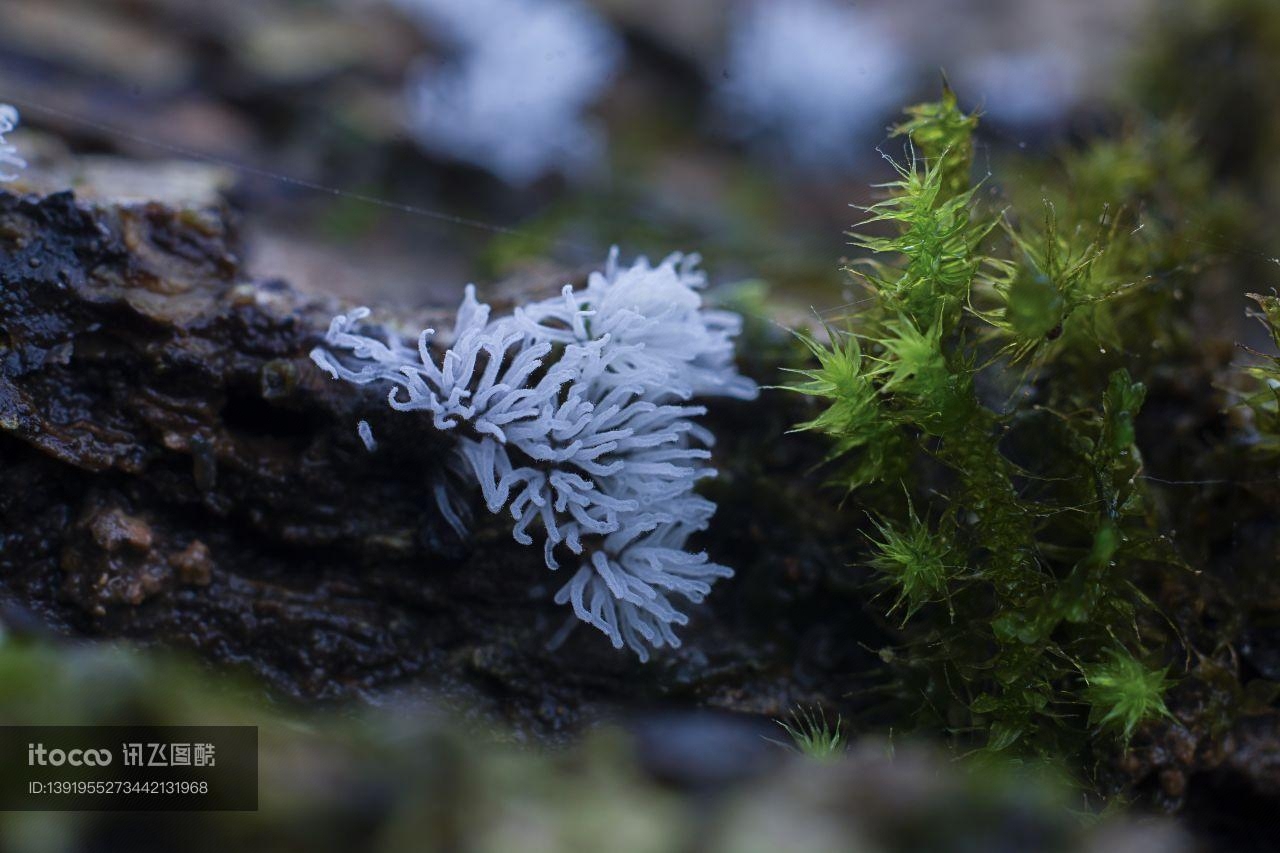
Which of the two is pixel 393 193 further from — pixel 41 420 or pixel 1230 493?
pixel 1230 493

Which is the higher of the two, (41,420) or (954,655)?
(41,420)

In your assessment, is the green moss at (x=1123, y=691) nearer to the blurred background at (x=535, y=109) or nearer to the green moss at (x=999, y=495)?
the green moss at (x=999, y=495)

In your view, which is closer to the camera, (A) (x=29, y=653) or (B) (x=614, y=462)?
(A) (x=29, y=653)

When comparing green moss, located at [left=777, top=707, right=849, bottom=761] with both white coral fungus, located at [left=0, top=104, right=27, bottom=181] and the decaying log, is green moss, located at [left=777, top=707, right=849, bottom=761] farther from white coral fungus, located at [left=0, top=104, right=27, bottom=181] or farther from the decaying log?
white coral fungus, located at [left=0, top=104, right=27, bottom=181]

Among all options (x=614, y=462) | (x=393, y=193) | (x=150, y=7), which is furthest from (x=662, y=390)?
(x=150, y=7)

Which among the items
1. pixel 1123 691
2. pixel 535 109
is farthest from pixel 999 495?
pixel 535 109

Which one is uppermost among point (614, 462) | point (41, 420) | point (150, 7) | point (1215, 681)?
point (150, 7)
